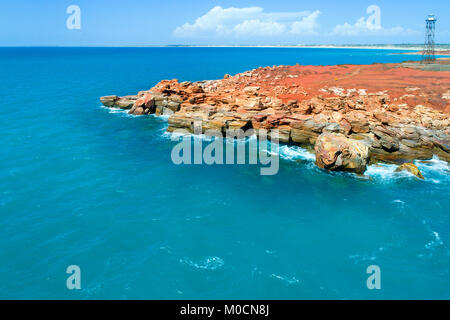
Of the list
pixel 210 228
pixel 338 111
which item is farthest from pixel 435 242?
pixel 338 111

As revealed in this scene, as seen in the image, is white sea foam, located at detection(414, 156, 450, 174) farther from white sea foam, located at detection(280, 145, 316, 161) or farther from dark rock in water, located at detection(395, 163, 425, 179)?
white sea foam, located at detection(280, 145, 316, 161)

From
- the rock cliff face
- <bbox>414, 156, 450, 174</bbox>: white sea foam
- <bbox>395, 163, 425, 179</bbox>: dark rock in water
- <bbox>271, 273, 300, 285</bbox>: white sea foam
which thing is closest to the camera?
<bbox>271, 273, 300, 285</bbox>: white sea foam

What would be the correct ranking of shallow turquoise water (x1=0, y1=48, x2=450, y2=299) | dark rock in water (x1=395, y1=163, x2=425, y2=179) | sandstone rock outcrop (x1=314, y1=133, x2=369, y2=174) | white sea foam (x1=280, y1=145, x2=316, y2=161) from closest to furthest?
1. shallow turquoise water (x1=0, y1=48, x2=450, y2=299)
2. dark rock in water (x1=395, y1=163, x2=425, y2=179)
3. sandstone rock outcrop (x1=314, y1=133, x2=369, y2=174)
4. white sea foam (x1=280, y1=145, x2=316, y2=161)

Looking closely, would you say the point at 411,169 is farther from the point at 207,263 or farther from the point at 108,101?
the point at 108,101

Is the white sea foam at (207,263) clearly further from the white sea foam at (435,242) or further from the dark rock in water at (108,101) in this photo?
the dark rock in water at (108,101)

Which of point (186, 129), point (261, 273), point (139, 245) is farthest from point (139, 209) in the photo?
point (186, 129)

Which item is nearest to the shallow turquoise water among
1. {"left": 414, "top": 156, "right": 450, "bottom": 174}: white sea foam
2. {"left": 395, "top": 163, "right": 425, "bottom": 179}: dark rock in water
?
{"left": 414, "top": 156, "right": 450, "bottom": 174}: white sea foam

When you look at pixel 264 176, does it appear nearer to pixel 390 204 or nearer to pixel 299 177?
pixel 299 177
